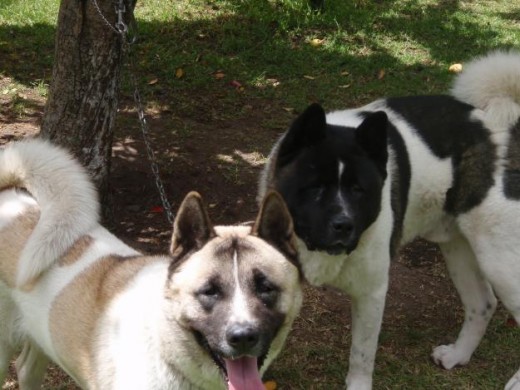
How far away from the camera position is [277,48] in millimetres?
8867

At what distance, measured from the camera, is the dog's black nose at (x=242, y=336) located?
2711 mm

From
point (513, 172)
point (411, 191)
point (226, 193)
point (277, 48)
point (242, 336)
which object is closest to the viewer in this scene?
point (242, 336)

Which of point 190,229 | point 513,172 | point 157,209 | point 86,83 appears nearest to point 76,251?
point 190,229

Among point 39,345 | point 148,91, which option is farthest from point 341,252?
point 148,91

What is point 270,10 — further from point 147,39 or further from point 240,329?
point 240,329

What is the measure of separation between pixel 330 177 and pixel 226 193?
2.30 m

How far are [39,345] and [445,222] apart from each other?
234cm

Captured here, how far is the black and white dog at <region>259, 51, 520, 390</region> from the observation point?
3.67 metres

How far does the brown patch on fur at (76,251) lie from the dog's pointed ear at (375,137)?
1403 millimetres

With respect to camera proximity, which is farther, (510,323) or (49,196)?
(510,323)

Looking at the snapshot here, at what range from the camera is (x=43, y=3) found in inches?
366

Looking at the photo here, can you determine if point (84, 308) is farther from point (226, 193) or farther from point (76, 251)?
point (226, 193)

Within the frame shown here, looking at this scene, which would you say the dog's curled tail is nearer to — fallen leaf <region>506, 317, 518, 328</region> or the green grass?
the green grass

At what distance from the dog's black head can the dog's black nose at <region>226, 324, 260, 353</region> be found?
0.93 m
